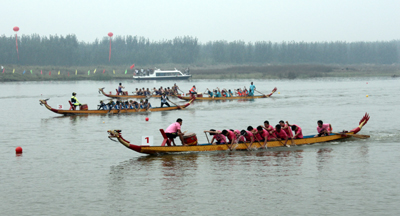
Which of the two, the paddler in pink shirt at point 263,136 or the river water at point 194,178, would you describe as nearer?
the river water at point 194,178

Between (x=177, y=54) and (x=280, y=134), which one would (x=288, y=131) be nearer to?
(x=280, y=134)

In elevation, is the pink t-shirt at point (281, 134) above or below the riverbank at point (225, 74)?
below

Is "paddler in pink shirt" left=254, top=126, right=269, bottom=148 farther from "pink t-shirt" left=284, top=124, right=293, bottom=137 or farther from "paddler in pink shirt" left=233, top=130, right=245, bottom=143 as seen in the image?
"pink t-shirt" left=284, top=124, right=293, bottom=137

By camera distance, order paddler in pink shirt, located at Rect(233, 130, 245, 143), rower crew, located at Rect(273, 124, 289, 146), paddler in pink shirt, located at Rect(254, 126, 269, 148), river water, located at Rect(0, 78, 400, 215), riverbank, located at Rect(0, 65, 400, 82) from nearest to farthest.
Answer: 1. river water, located at Rect(0, 78, 400, 215)
2. paddler in pink shirt, located at Rect(233, 130, 245, 143)
3. paddler in pink shirt, located at Rect(254, 126, 269, 148)
4. rower crew, located at Rect(273, 124, 289, 146)
5. riverbank, located at Rect(0, 65, 400, 82)

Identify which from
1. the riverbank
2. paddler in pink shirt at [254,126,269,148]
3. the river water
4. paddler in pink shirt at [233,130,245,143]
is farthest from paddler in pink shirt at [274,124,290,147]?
the riverbank

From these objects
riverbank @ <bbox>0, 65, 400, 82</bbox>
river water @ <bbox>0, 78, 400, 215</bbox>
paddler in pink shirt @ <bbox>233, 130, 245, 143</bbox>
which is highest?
riverbank @ <bbox>0, 65, 400, 82</bbox>

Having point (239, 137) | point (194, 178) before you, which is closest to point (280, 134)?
point (239, 137)

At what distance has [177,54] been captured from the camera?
164 metres

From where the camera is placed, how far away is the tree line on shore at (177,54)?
473 ft

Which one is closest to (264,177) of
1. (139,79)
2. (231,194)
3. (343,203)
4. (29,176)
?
(231,194)

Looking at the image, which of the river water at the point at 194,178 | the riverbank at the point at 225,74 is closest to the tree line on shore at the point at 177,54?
the riverbank at the point at 225,74

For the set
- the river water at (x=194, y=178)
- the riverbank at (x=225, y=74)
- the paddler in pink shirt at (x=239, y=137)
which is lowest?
the river water at (x=194, y=178)

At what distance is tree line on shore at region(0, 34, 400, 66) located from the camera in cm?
14412

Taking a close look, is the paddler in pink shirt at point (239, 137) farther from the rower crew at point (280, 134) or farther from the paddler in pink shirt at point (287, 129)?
the paddler in pink shirt at point (287, 129)
